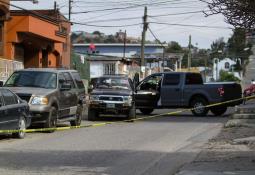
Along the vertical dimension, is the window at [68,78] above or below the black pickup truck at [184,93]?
above

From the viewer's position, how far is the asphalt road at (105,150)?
37.8 feet

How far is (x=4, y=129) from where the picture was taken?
15.5 meters

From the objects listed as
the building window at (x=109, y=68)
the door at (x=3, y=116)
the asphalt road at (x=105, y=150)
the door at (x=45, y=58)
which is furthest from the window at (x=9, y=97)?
the building window at (x=109, y=68)

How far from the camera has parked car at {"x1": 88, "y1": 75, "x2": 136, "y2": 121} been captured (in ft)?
78.2

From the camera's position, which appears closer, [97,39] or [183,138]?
[183,138]

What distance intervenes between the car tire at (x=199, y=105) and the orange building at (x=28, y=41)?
1073cm

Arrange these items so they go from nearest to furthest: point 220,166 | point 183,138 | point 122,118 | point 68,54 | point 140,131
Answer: point 220,166
point 183,138
point 140,131
point 122,118
point 68,54

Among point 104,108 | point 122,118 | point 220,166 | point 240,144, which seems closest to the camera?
point 220,166

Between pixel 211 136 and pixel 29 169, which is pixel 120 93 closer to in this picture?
pixel 211 136

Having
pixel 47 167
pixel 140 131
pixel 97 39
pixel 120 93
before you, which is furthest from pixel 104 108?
pixel 97 39

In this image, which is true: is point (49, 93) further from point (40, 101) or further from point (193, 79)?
point (193, 79)

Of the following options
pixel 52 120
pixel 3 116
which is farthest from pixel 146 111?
pixel 3 116

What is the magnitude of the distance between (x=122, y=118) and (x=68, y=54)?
26.0 m

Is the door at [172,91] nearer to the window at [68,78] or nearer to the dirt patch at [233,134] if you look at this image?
the window at [68,78]
